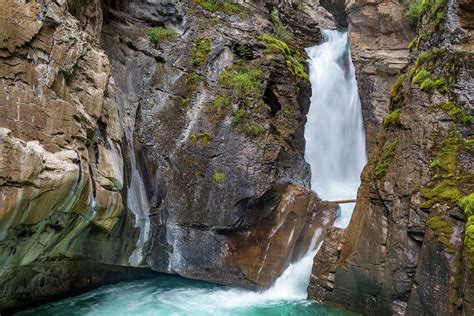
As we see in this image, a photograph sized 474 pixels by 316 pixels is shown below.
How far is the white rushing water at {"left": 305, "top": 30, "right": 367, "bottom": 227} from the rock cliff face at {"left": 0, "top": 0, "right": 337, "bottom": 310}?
3.37 meters

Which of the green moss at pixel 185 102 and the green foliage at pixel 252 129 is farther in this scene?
the green moss at pixel 185 102

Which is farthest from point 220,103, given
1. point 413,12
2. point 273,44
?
point 413,12

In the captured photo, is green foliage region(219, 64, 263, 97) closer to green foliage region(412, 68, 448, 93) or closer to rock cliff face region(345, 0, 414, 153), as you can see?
green foliage region(412, 68, 448, 93)

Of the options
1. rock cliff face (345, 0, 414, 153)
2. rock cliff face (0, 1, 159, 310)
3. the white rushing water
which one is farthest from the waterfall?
rock cliff face (345, 0, 414, 153)

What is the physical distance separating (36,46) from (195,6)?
6931 millimetres

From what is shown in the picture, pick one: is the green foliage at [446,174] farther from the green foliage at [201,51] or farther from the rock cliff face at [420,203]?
the green foliage at [201,51]

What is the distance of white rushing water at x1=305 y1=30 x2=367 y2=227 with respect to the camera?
1587 cm

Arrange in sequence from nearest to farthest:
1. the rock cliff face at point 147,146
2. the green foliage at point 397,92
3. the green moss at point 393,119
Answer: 1. the rock cliff face at point 147,146
2. the green moss at point 393,119
3. the green foliage at point 397,92

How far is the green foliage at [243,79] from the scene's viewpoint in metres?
11.1

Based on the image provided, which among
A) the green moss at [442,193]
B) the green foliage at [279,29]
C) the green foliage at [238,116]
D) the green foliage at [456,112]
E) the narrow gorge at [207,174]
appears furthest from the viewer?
Answer: the green foliage at [279,29]

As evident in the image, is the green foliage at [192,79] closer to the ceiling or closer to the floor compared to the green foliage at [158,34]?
closer to the floor

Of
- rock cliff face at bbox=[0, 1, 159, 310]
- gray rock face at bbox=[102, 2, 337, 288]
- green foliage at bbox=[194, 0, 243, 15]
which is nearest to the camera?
rock cliff face at bbox=[0, 1, 159, 310]

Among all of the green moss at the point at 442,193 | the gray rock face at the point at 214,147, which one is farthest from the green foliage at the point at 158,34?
the green moss at the point at 442,193

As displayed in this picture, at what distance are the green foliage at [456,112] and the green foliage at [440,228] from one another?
2052 mm
